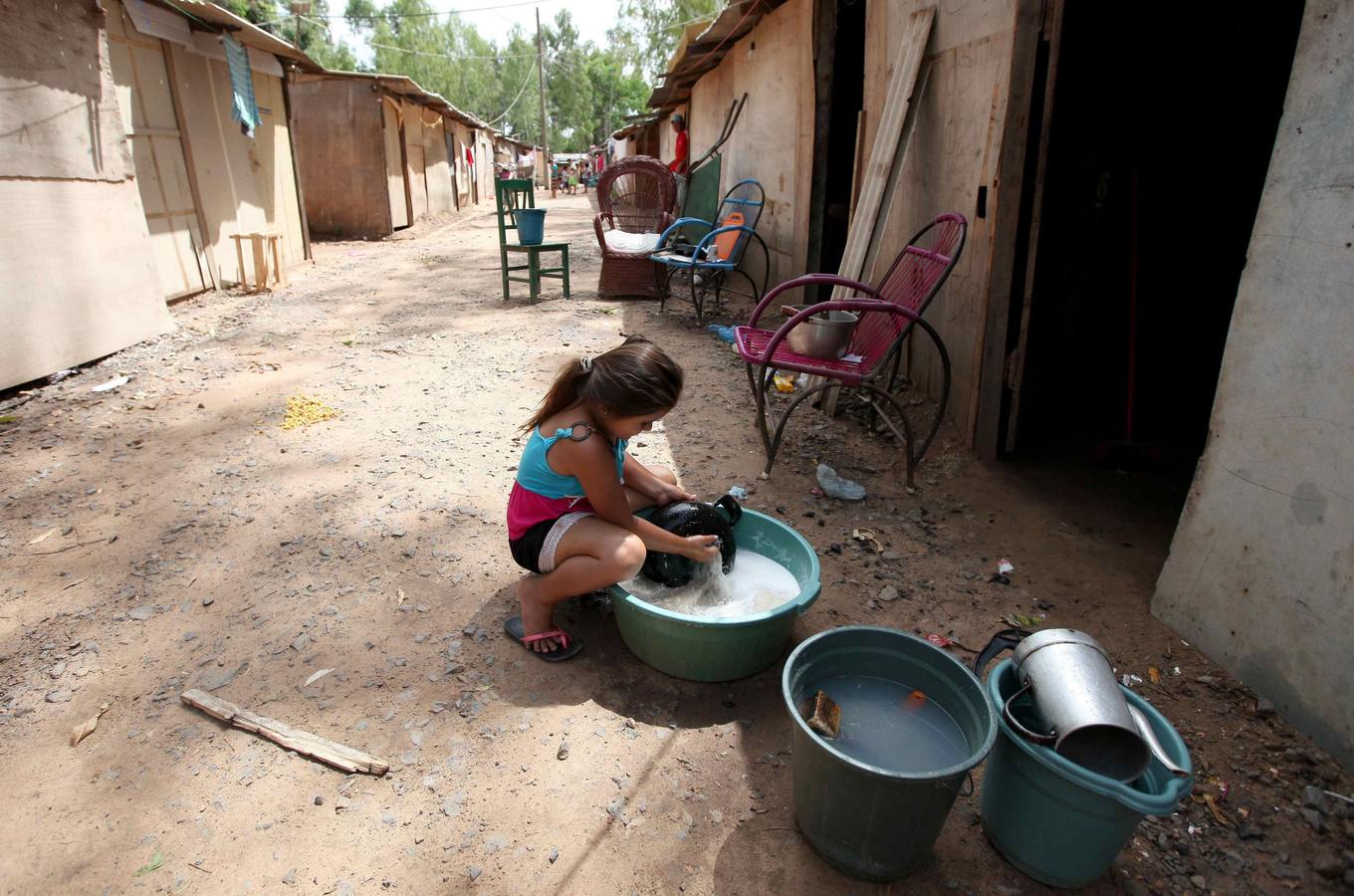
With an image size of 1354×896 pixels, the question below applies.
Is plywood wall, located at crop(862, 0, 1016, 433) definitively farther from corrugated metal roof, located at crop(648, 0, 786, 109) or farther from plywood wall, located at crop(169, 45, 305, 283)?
plywood wall, located at crop(169, 45, 305, 283)

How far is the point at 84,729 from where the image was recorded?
→ 6.42 feet

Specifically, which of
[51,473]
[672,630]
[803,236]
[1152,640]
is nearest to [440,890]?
[672,630]

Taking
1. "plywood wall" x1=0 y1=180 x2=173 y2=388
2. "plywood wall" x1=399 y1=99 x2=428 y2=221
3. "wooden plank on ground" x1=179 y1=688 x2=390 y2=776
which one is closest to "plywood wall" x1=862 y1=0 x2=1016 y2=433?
"wooden plank on ground" x1=179 y1=688 x2=390 y2=776

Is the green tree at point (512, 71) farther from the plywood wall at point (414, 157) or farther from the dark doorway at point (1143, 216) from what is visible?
the dark doorway at point (1143, 216)

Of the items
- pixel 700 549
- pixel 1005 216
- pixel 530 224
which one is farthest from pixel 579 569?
pixel 530 224

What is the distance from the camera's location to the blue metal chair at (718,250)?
244 inches

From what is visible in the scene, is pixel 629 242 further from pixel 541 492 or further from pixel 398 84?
pixel 398 84

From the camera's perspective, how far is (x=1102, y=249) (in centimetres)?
362

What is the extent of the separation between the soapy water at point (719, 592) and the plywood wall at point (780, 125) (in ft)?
14.0

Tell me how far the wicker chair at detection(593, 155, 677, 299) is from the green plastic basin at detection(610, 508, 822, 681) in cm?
561

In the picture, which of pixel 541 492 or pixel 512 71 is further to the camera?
pixel 512 71

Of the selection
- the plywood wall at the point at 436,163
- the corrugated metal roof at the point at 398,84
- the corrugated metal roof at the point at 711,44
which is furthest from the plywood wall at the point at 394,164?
the corrugated metal roof at the point at 711,44

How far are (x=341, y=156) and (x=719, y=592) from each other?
42.4ft

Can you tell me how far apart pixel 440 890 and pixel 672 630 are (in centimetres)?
83
